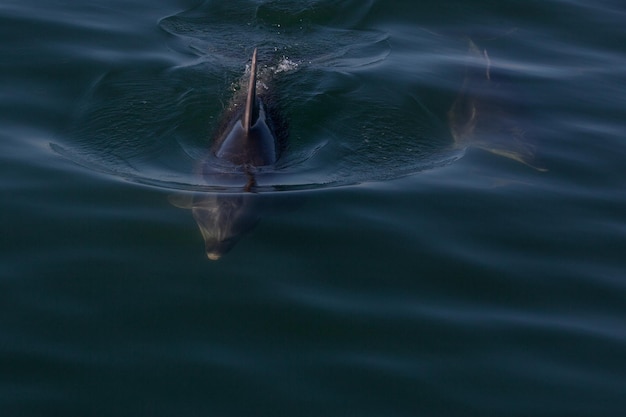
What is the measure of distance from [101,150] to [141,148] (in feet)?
1.74

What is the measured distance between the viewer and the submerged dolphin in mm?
10812

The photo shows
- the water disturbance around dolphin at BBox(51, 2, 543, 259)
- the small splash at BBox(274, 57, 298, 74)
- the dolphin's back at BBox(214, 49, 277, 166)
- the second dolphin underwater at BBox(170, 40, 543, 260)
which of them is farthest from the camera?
the small splash at BBox(274, 57, 298, 74)

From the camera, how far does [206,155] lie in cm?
1288

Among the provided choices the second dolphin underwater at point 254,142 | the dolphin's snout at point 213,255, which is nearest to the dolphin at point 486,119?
the second dolphin underwater at point 254,142

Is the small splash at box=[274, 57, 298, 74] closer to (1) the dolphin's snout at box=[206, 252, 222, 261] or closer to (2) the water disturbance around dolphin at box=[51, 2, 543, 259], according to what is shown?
(2) the water disturbance around dolphin at box=[51, 2, 543, 259]

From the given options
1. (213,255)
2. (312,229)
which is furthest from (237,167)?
(213,255)

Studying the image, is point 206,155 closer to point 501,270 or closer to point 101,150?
point 101,150

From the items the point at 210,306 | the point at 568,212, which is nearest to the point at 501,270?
the point at 568,212

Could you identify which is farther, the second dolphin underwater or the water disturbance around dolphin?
the water disturbance around dolphin

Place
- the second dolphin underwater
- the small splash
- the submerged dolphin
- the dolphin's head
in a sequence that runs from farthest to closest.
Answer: the small splash, the second dolphin underwater, the submerged dolphin, the dolphin's head

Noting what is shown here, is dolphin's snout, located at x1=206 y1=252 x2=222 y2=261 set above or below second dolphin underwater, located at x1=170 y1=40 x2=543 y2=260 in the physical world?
below

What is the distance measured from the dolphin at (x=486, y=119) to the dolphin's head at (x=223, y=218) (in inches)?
160

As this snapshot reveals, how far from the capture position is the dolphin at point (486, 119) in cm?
1406

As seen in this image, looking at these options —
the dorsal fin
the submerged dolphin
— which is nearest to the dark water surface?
the submerged dolphin
